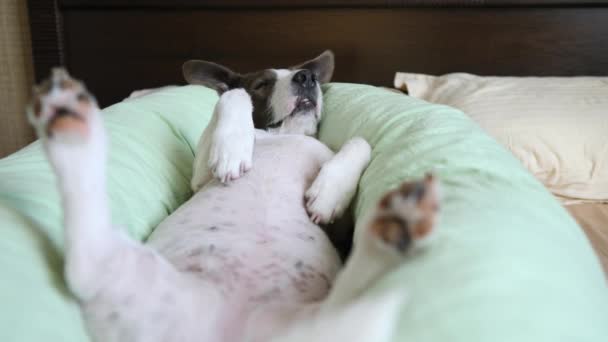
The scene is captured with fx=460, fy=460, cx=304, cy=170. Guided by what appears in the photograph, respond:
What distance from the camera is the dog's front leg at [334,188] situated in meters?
1.04

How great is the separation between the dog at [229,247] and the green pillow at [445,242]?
0.15 ft

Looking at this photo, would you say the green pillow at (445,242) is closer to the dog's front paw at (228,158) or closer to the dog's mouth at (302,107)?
the dog's front paw at (228,158)

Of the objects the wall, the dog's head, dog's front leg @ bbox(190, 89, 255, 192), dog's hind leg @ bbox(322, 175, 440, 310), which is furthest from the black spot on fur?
the wall

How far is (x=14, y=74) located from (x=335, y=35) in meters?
1.71

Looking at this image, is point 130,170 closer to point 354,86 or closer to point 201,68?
point 201,68

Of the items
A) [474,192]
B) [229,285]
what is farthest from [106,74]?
[474,192]

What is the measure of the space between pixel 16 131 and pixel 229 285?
2345 mm

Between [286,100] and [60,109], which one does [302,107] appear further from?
[60,109]

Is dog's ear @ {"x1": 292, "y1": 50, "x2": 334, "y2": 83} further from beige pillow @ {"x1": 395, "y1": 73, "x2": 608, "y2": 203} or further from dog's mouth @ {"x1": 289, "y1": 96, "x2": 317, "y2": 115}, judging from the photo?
beige pillow @ {"x1": 395, "y1": 73, "x2": 608, "y2": 203}

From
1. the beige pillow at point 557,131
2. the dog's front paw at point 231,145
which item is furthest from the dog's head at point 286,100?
the beige pillow at point 557,131

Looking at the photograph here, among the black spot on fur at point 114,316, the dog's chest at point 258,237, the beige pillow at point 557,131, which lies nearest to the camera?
the black spot on fur at point 114,316

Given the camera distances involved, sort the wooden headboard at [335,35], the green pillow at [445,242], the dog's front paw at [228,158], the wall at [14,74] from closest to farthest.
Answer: the green pillow at [445,242], the dog's front paw at [228,158], the wooden headboard at [335,35], the wall at [14,74]

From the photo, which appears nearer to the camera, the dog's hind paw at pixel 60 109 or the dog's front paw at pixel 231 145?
the dog's hind paw at pixel 60 109

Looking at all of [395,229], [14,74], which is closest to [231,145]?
[395,229]
